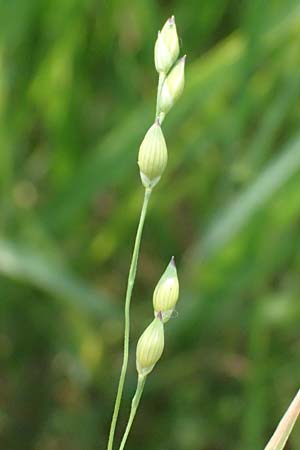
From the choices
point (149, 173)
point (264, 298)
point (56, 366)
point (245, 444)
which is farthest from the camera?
point (56, 366)

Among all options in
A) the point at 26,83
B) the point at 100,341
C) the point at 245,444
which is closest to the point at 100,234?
the point at 100,341

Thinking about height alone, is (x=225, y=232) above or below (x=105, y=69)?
below

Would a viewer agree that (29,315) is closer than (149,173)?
No

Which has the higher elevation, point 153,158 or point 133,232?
point 133,232

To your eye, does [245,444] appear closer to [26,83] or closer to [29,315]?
[29,315]

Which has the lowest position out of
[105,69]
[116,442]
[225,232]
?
[116,442]

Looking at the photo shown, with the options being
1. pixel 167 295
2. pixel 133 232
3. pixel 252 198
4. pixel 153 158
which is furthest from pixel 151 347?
pixel 133 232

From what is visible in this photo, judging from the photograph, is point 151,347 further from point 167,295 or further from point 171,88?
point 171,88
